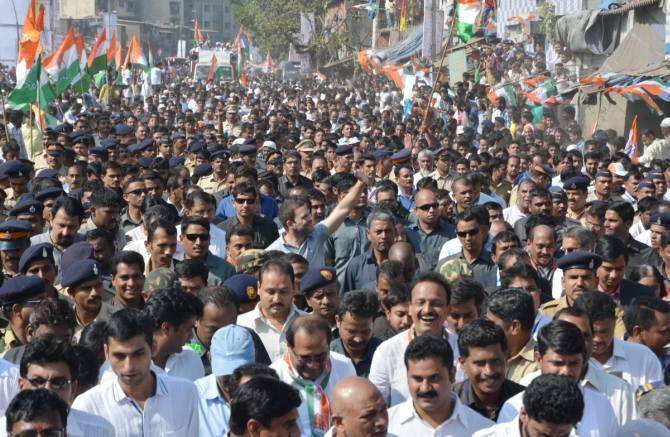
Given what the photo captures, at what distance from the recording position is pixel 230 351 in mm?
5312

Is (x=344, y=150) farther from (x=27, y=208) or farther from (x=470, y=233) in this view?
(x=470, y=233)

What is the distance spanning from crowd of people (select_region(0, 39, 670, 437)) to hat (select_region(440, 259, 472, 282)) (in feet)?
0.10

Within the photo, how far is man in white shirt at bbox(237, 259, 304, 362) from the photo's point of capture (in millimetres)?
6371

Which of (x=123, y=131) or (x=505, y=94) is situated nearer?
(x=123, y=131)

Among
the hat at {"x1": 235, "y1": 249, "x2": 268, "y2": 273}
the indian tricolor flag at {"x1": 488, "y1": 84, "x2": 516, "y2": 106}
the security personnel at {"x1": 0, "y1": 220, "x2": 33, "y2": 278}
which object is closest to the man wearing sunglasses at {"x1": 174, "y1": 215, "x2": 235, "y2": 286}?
the hat at {"x1": 235, "y1": 249, "x2": 268, "y2": 273}

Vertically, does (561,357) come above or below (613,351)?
above

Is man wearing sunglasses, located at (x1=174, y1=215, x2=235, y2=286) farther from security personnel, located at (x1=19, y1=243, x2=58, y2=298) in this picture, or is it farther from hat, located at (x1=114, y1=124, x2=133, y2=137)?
hat, located at (x1=114, y1=124, x2=133, y2=137)

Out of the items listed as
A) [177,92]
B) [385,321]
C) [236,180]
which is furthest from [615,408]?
[177,92]

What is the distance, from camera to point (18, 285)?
6.53 metres

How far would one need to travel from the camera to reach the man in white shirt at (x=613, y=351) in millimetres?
5699

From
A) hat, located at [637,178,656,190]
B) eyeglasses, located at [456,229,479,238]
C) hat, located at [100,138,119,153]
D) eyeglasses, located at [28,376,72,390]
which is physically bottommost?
hat, located at [100,138,119,153]

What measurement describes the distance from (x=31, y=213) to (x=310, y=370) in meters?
4.68

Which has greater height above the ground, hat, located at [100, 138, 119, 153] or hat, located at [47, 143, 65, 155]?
hat, located at [47, 143, 65, 155]

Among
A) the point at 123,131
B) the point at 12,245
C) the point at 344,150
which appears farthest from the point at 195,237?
the point at 123,131
